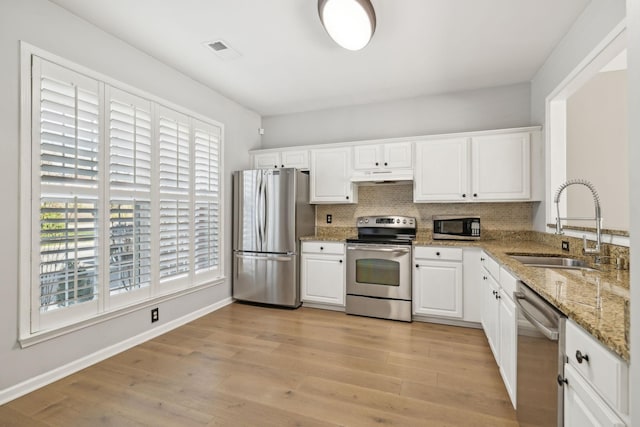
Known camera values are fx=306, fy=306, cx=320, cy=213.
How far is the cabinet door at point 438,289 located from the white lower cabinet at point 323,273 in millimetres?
864

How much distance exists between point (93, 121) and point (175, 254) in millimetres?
1373

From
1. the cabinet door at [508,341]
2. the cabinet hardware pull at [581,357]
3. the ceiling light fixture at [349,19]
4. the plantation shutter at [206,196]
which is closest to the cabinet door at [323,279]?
the plantation shutter at [206,196]

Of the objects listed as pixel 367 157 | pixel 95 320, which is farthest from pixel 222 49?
pixel 95 320

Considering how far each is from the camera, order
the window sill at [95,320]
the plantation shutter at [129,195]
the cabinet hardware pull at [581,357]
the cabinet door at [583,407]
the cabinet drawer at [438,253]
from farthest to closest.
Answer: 1. the cabinet drawer at [438,253]
2. the plantation shutter at [129,195]
3. the window sill at [95,320]
4. the cabinet hardware pull at [581,357]
5. the cabinet door at [583,407]

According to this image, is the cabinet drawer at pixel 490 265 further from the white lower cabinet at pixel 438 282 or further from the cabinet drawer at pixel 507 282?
the white lower cabinet at pixel 438 282

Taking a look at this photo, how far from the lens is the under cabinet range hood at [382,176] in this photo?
3576 millimetres

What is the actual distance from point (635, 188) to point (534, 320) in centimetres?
83

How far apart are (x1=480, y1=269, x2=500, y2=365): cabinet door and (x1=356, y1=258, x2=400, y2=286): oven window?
0.87m

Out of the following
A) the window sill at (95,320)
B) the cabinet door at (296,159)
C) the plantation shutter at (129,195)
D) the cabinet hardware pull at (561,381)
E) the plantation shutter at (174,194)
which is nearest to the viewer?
the cabinet hardware pull at (561,381)

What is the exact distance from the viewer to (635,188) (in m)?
0.71

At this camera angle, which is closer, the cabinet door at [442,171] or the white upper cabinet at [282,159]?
the cabinet door at [442,171]

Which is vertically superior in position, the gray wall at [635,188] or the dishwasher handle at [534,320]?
the gray wall at [635,188]

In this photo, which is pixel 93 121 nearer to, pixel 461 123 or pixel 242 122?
pixel 242 122

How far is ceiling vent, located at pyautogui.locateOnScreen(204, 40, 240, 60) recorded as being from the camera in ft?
8.67
